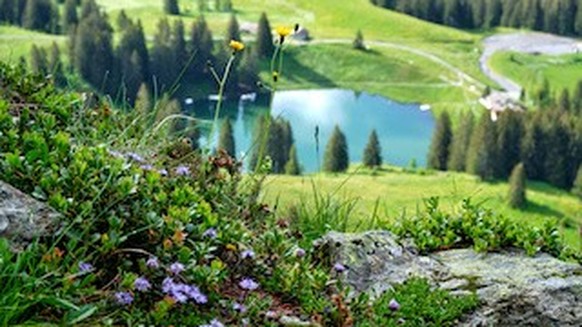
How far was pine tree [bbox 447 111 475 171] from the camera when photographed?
165m

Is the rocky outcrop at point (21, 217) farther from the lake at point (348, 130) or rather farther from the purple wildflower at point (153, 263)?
the lake at point (348, 130)

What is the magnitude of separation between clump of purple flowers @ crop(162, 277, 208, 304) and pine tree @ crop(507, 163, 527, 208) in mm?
143910

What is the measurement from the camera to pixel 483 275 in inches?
264

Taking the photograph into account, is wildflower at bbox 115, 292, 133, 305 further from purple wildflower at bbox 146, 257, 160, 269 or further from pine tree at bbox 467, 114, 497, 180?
pine tree at bbox 467, 114, 497, 180

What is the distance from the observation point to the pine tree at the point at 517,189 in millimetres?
145250

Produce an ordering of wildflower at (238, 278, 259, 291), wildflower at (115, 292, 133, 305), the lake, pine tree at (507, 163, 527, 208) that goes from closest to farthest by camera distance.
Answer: wildflower at (115, 292, 133, 305), wildflower at (238, 278, 259, 291), pine tree at (507, 163, 527, 208), the lake

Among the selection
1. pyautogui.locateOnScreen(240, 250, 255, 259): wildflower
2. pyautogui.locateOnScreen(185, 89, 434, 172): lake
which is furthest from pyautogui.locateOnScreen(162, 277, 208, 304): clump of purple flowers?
pyautogui.locateOnScreen(185, 89, 434, 172): lake

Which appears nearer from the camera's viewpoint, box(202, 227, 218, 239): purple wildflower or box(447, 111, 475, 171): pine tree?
box(202, 227, 218, 239): purple wildflower

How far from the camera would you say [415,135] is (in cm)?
18875

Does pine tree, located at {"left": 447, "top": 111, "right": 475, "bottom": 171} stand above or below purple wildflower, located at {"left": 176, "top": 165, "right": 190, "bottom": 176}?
below

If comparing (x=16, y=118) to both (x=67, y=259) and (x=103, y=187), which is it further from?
(x=67, y=259)

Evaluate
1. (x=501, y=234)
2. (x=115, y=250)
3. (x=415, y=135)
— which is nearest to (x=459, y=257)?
(x=501, y=234)

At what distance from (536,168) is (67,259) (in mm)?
167830

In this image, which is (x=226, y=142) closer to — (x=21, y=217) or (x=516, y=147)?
(x=21, y=217)
